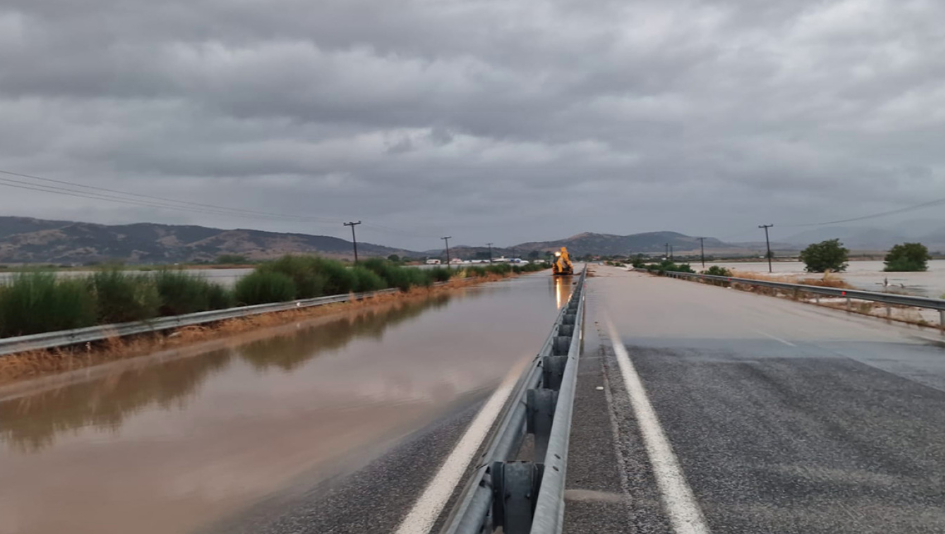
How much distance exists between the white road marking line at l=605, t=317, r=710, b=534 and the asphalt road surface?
1 centimetres

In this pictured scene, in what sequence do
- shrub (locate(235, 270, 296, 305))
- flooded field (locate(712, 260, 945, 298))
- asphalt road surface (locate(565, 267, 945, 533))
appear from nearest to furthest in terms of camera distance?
asphalt road surface (locate(565, 267, 945, 533)) < shrub (locate(235, 270, 296, 305)) < flooded field (locate(712, 260, 945, 298))

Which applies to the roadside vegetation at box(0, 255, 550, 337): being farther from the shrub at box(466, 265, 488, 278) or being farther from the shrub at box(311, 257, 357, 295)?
the shrub at box(466, 265, 488, 278)

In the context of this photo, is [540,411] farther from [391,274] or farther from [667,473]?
[391,274]

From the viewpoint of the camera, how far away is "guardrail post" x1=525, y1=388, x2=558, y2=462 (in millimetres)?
5105

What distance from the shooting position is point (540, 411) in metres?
5.15

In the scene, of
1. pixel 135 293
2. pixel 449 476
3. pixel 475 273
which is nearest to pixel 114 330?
pixel 135 293

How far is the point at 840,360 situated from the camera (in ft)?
34.0

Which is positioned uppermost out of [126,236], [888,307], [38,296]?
[126,236]

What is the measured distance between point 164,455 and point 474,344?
28.9 ft

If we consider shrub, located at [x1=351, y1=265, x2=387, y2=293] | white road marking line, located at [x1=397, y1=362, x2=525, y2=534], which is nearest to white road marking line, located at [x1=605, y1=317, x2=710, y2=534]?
white road marking line, located at [x1=397, y1=362, x2=525, y2=534]

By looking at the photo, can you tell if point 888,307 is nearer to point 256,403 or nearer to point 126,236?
point 256,403

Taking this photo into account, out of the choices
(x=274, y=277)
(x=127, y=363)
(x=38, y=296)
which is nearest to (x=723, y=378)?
(x=127, y=363)

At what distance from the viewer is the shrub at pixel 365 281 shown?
3153 cm

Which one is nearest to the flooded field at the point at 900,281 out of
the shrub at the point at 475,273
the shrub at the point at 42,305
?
the shrub at the point at 42,305
